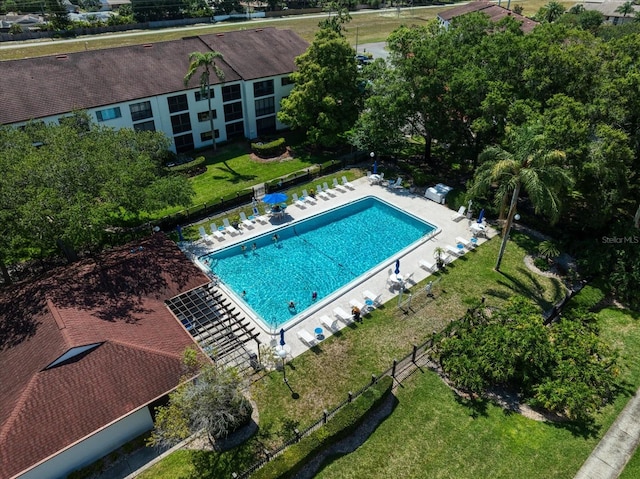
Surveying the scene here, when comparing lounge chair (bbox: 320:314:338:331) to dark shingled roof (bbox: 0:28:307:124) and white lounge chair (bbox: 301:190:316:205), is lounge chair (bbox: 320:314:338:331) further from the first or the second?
dark shingled roof (bbox: 0:28:307:124)

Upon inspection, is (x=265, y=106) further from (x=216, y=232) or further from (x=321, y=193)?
(x=216, y=232)

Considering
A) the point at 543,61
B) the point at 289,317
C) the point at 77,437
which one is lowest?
the point at 289,317

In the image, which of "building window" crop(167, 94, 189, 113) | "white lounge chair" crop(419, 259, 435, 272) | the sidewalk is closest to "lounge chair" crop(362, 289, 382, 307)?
"white lounge chair" crop(419, 259, 435, 272)

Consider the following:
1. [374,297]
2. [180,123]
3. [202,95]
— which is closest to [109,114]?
[180,123]

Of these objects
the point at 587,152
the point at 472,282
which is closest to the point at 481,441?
the point at 472,282

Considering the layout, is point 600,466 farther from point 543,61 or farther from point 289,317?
point 543,61

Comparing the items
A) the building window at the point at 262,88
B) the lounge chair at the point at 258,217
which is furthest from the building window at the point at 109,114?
the lounge chair at the point at 258,217
